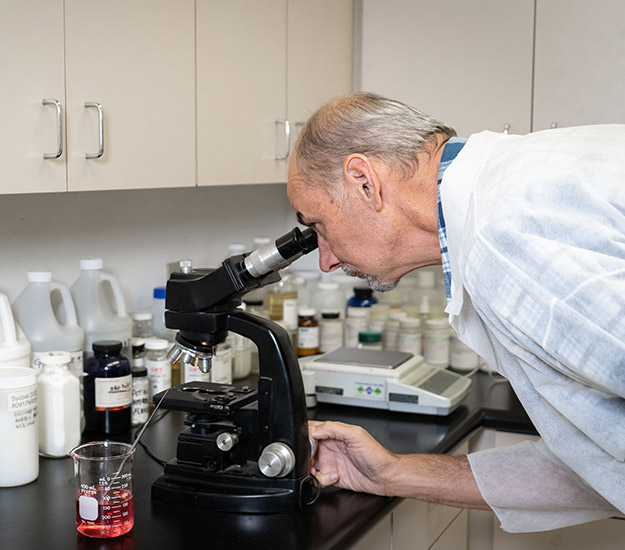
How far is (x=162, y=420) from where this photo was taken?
205 cm

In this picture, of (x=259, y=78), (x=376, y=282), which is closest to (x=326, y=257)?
(x=376, y=282)

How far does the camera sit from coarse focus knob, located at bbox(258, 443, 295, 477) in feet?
4.88

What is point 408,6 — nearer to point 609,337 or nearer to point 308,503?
point 308,503

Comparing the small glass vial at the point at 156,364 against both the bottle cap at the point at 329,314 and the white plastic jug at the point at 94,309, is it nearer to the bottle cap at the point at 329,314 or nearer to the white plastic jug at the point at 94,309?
the white plastic jug at the point at 94,309

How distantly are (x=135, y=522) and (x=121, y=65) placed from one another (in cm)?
86

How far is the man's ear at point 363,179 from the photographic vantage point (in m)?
1.38

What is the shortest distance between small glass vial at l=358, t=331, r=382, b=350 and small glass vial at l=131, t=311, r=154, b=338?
2.17ft

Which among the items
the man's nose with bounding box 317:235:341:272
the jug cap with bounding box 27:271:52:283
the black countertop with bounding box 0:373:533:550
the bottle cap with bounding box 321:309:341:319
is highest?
the man's nose with bounding box 317:235:341:272

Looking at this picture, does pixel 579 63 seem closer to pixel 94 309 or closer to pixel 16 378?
pixel 94 309

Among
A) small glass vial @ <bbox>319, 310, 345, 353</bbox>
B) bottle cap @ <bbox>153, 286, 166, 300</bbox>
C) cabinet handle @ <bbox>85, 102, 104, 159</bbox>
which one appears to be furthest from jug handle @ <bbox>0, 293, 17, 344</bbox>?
small glass vial @ <bbox>319, 310, 345, 353</bbox>

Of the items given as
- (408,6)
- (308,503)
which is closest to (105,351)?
(308,503)

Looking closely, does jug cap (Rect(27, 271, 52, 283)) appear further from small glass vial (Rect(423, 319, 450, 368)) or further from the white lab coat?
small glass vial (Rect(423, 319, 450, 368))

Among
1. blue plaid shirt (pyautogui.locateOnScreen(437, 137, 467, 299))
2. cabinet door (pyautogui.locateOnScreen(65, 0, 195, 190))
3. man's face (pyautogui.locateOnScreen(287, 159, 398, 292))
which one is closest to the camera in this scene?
blue plaid shirt (pyautogui.locateOnScreen(437, 137, 467, 299))

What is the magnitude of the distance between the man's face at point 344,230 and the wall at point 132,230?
0.79 meters
